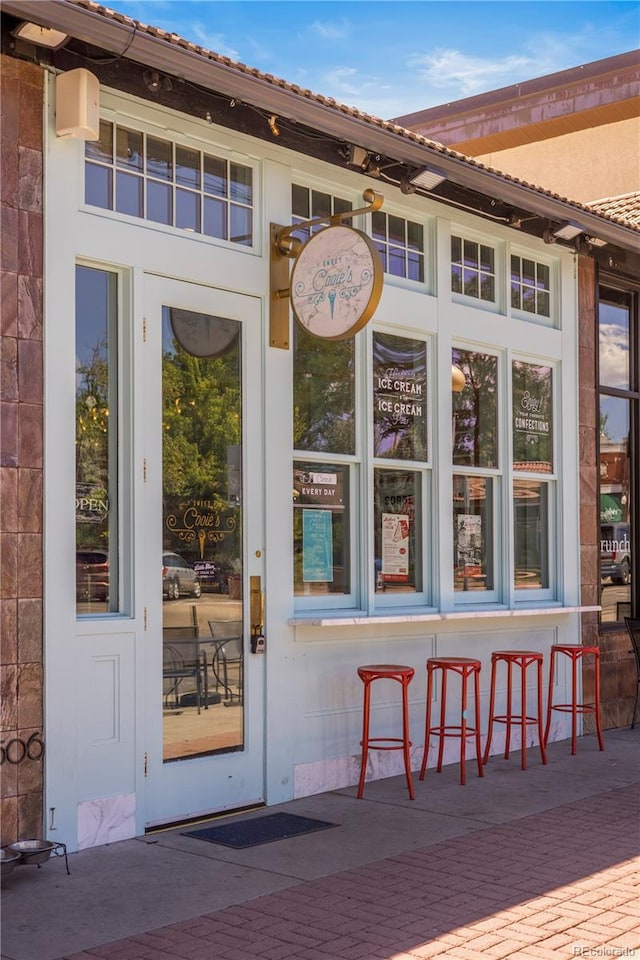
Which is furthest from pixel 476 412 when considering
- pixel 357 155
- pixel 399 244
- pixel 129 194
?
pixel 129 194

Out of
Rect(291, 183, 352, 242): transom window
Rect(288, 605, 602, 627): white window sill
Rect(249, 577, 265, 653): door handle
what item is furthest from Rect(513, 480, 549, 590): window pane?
Rect(249, 577, 265, 653): door handle

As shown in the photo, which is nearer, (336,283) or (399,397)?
(336,283)

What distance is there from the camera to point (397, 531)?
841 centimetres

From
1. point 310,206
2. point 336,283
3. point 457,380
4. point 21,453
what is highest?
point 310,206

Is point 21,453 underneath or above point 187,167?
underneath

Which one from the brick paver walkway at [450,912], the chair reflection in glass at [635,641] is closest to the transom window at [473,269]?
the chair reflection in glass at [635,641]

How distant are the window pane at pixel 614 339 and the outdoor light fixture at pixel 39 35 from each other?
6249 millimetres

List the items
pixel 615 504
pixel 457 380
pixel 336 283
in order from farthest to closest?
pixel 615 504, pixel 457 380, pixel 336 283

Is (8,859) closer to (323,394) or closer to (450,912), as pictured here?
(450,912)

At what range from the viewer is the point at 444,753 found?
8.56 metres

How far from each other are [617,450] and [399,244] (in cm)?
356

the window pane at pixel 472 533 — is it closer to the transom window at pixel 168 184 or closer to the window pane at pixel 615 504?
the window pane at pixel 615 504

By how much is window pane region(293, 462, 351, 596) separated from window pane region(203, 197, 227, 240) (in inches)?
63.5

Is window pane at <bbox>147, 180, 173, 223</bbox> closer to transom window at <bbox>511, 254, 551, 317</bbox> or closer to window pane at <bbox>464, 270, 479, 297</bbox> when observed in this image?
window pane at <bbox>464, 270, 479, 297</bbox>
